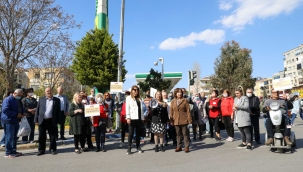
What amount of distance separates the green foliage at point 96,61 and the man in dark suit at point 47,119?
15.9m

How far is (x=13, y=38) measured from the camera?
16.5m

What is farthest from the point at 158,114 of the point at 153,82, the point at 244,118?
the point at 153,82

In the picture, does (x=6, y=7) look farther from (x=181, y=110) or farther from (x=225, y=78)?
(x=225, y=78)

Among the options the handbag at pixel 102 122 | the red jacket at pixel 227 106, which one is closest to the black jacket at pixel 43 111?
the handbag at pixel 102 122

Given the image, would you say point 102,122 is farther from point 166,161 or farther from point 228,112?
point 228,112

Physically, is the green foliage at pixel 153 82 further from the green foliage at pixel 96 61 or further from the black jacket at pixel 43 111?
the black jacket at pixel 43 111

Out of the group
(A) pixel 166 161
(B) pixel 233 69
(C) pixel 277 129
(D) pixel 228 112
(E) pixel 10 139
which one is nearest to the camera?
(A) pixel 166 161

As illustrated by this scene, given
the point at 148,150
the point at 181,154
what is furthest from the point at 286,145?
the point at 148,150

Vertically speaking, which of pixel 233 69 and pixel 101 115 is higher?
pixel 233 69

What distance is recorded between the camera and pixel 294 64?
289 feet

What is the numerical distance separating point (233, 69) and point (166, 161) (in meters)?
30.9

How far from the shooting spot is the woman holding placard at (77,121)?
23.5ft

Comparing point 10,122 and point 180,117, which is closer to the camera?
point 10,122

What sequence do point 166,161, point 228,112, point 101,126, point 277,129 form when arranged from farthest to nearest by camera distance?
point 228,112, point 101,126, point 277,129, point 166,161
